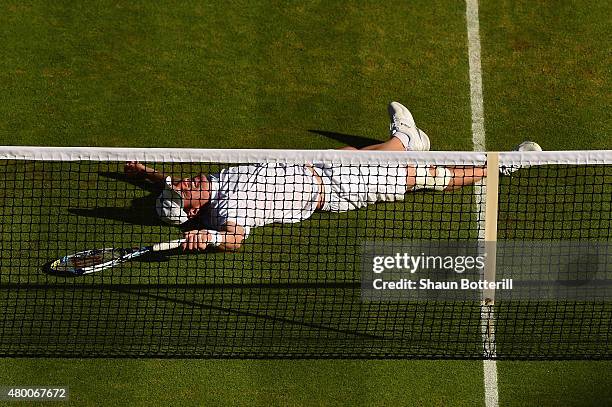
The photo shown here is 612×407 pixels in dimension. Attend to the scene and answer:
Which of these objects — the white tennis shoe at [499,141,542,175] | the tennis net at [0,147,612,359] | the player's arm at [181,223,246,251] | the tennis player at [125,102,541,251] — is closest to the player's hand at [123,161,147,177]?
the tennis player at [125,102,541,251]

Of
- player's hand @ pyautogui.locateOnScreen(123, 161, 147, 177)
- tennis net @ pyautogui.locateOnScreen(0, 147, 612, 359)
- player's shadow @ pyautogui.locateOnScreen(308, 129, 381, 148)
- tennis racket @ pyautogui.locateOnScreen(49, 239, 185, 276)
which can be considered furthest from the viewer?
player's shadow @ pyautogui.locateOnScreen(308, 129, 381, 148)

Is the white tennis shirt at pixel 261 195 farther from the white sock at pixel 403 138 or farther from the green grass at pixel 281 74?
the white sock at pixel 403 138

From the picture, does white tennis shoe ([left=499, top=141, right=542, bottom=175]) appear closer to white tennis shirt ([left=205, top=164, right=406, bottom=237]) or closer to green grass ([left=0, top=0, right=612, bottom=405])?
green grass ([left=0, top=0, right=612, bottom=405])

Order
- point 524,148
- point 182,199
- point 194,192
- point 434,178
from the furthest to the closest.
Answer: point 524,148 → point 434,178 → point 194,192 → point 182,199

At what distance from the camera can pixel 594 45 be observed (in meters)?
18.4

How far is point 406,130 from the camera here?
53.8 feet

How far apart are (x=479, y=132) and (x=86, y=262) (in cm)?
559

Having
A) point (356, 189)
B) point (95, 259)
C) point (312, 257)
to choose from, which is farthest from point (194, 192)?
point (356, 189)

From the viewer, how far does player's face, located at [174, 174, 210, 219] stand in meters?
15.2

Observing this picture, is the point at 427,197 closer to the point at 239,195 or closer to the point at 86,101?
the point at 239,195

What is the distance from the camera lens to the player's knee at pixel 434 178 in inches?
619

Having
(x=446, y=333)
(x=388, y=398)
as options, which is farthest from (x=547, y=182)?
(x=388, y=398)

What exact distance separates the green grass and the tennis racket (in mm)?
490

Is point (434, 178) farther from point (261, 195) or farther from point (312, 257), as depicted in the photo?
point (261, 195)
